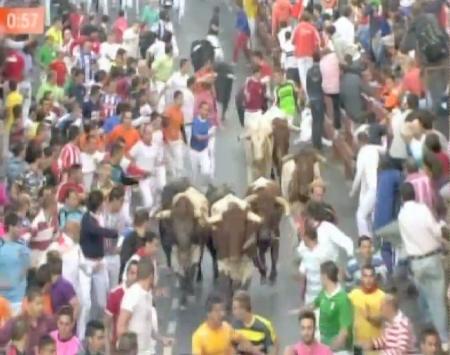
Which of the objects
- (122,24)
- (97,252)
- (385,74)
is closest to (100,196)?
(97,252)

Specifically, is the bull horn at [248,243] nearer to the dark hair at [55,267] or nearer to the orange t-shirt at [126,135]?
the orange t-shirt at [126,135]

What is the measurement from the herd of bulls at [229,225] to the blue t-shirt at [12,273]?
341 centimetres

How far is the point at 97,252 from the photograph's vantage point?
57.3 feet

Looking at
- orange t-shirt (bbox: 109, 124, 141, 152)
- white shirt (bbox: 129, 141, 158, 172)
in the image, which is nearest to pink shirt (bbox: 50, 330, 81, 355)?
white shirt (bbox: 129, 141, 158, 172)

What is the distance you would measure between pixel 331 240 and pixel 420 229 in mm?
990

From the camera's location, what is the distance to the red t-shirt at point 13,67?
26.4 metres

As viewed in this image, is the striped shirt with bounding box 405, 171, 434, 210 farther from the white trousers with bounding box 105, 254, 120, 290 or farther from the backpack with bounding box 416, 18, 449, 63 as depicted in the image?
the backpack with bounding box 416, 18, 449, 63

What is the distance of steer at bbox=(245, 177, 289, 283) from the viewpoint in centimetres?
1956

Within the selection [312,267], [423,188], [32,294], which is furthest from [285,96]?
[32,294]

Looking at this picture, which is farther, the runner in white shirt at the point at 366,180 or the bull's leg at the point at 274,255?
the runner in white shirt at the point at 366,180

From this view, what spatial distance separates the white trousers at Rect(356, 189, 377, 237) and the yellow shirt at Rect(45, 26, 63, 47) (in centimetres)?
1206

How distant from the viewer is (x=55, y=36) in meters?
31.7

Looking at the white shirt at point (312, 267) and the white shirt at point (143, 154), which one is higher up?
the white shirt at point (143, 154)

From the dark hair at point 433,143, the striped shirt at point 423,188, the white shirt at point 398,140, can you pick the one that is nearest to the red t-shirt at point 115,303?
the striped shirt at point 423,188
